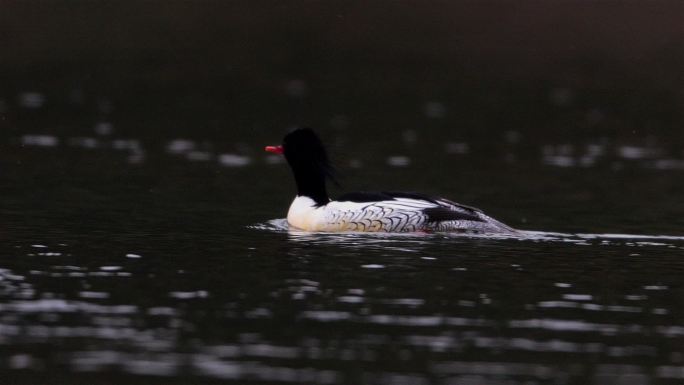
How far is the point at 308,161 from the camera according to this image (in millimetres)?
20000

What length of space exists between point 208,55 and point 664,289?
2914 centimetres

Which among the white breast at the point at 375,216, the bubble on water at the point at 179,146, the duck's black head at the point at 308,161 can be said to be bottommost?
the white breast at the point at 375,216

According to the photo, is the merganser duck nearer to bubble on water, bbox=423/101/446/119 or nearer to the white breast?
the white breast

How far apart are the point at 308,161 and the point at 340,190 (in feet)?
19.0

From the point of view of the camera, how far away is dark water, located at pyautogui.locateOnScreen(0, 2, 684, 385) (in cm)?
1185

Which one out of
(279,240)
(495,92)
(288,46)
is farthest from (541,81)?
(279,240)

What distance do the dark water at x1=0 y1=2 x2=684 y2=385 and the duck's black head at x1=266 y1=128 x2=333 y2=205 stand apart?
921 mm

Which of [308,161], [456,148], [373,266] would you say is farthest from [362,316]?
[456,148]

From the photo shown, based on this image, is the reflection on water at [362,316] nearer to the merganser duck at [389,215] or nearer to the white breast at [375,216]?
the merganser duck at [389,215]

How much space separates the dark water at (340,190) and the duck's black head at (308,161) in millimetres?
921

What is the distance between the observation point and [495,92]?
125 ft

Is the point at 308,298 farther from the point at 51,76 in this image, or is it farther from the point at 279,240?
the point at 51,76

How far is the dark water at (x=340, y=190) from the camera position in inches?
467

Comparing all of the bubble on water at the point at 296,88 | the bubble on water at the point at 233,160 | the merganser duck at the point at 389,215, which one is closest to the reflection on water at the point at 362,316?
the merganser duck at the point at 389,215
